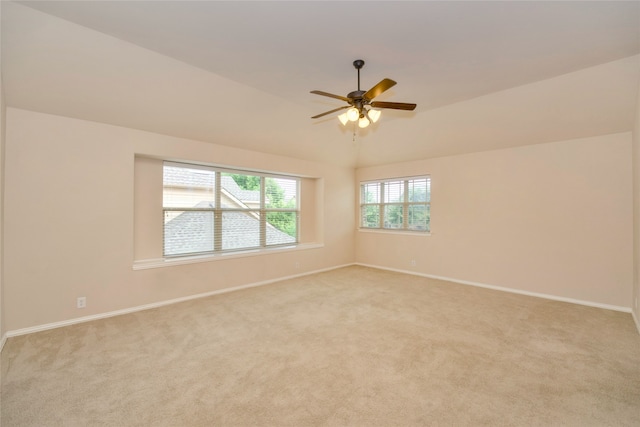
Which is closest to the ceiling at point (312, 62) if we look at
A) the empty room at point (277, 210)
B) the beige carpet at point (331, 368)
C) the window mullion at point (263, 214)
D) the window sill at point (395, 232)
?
the empty room at point (277, 210)

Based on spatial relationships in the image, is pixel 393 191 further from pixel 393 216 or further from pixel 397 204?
pixel 393 216

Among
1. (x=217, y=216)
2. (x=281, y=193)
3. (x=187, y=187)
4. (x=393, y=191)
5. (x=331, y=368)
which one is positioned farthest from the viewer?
(x=393, y=191)

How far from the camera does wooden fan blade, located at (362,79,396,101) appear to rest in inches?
90.9

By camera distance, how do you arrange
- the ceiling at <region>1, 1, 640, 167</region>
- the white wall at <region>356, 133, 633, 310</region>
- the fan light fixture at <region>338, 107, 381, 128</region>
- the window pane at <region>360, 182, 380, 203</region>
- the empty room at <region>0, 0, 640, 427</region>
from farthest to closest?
1. the window pane at <region>360, 182, 380, 203</region>
2. the white wall at <region>356, 133, 633, 310</region>
3. the fan light fixture at <region>338, 107, 381, 128</region>
4. the ceiling at <region>1, 1, 640, 167</region>
5. the empty room at <region>0, 0, 640, 427</region>

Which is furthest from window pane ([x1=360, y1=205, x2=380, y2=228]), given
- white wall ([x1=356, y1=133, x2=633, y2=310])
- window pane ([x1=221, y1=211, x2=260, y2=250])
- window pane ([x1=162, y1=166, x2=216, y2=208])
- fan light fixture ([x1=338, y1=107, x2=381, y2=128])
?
fan light fixture ([x1=338, y1=107, x2=381, y2=128])

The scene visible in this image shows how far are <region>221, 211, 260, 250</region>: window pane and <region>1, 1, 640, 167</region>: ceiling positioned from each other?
1.46 m

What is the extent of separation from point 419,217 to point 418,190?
0.59 m

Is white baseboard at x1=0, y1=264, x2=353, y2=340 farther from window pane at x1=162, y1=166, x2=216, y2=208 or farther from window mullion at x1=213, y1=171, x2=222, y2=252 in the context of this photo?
window pane at x1=162, y1=166, x2=216, y2=208

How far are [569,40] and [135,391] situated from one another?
4768 mm

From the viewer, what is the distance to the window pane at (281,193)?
18.6 feet

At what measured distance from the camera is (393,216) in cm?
644

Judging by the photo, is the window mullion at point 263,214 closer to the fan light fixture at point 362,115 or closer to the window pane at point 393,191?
the window pane at point 393,191

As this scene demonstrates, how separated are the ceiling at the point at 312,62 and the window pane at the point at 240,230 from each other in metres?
1.46

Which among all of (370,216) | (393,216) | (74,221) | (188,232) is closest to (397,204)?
(393,216)
